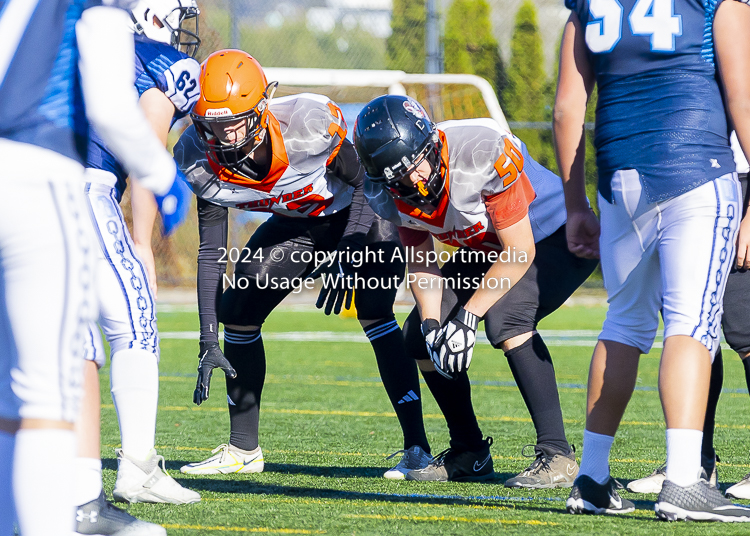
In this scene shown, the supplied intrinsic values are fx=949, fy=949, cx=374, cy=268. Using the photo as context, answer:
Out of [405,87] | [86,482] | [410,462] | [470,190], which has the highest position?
[405,87]

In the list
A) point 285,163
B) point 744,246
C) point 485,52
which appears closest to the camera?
point 744,246

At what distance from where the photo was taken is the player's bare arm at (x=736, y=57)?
8.55 feet

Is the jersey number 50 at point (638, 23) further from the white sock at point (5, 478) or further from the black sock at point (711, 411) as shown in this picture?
the white sock at point (5, 478)

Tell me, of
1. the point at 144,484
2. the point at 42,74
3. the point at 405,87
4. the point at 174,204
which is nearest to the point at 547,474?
the point at 144,484

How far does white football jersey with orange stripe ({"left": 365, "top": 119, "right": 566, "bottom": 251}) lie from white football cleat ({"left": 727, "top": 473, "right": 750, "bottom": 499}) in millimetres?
1161

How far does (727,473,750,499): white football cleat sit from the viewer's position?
3172mm

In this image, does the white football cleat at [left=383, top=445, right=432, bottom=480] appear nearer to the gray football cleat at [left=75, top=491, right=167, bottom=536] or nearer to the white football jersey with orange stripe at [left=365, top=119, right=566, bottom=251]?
the white football jersey with orange stripe at [left=365, top=119, right=566, bottom=251]

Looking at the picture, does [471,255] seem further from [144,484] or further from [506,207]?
[144,484]

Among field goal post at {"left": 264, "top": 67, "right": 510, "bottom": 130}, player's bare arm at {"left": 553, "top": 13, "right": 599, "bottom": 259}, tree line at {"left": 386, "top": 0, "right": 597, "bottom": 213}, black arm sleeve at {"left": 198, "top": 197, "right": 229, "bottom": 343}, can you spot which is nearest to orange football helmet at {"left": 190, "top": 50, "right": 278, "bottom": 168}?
black arm sleeve at {"left": 198, "top": 197, "right": 229, "bottom": 343}

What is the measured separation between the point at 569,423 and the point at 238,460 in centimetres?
188

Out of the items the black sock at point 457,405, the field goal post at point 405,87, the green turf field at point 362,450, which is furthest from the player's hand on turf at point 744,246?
the field goal post at point 405,87

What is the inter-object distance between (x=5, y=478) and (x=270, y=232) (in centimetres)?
229

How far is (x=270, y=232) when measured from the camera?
417 cm

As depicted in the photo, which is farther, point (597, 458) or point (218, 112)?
point (218, 112)
